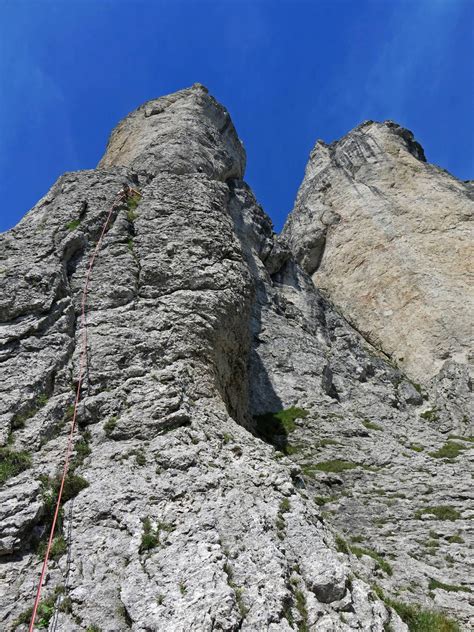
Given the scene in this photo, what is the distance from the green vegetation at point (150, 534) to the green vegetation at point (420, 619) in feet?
13.6

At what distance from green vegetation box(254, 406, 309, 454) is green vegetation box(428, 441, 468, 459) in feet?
18.1

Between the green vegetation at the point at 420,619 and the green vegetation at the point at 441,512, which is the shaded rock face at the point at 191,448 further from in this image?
the green vegetation at the point at 420,619

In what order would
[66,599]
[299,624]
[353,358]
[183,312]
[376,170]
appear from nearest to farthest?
[299,624], [66,599], [183,312], [353,358], [376,170]

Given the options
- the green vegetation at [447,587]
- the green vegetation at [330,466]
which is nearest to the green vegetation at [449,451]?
the green vegetation at [330,466]

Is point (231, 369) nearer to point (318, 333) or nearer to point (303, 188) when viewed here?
point (318, 333)

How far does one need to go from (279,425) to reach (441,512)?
26.0ft

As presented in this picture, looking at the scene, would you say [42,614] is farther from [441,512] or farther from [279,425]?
[279,425]

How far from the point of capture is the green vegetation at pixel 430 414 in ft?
91.5

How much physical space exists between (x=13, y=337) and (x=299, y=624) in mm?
11325

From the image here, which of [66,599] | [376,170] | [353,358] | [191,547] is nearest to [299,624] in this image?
[191,547]

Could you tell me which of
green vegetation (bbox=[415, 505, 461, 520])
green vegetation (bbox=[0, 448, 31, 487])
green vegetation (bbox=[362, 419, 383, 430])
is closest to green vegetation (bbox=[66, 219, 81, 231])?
green vegetation (bbox=[0, 448, 31, 487])

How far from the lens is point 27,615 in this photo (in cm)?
910

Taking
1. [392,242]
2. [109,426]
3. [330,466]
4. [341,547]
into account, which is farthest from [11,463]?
[392,242]

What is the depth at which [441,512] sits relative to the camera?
1620 cm
